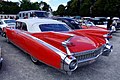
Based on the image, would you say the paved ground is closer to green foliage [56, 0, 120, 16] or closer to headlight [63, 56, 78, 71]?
headlight [63, 56, 78, 71]

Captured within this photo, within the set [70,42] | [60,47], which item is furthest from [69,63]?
[70,42]

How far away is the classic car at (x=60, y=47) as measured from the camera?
3934 mm

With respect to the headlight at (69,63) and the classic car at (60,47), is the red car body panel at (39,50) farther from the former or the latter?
the headlight at (69,63)

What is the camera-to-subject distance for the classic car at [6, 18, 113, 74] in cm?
393

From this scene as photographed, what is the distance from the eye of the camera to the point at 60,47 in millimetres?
4180

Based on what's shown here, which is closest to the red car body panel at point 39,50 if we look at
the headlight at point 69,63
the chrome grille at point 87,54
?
the headlight at point 69,63

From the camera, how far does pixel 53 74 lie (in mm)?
4625

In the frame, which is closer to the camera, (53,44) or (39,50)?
(53,44)

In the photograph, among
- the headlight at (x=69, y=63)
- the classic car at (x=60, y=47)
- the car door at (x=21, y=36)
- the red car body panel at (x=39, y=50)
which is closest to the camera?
the headlight at (x=69, y=63)

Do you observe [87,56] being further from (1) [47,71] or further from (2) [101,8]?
(2) [101,8]

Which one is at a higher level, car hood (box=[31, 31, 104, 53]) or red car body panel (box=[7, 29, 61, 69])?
car hood (box=[31, 31, 104, 53])

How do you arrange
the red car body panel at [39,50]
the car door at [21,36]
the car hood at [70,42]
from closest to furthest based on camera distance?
the red car body panel at [39,50] < the car hood at [70,42] < the car door at [21,36]

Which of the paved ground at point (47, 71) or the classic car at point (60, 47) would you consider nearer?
the classic car at point (60, 47)

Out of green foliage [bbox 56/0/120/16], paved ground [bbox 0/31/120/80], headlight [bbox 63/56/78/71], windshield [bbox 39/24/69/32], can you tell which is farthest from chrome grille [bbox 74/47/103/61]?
green foliage [bbox 56/0/120/16]
